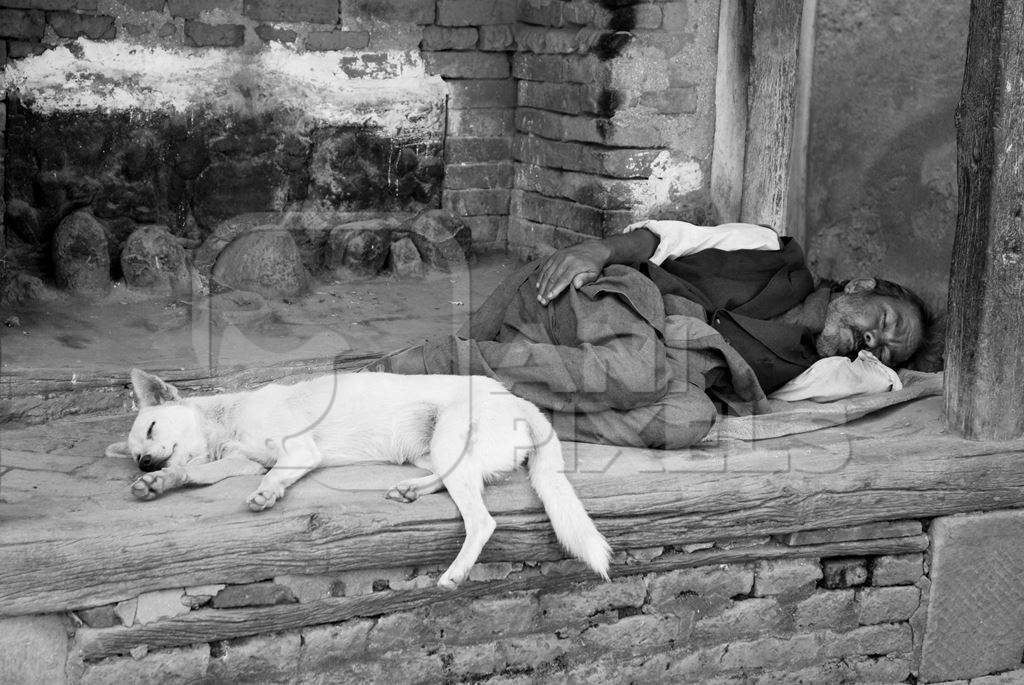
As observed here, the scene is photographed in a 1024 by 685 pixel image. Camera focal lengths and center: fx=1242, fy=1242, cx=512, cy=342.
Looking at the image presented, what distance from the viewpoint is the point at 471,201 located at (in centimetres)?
583

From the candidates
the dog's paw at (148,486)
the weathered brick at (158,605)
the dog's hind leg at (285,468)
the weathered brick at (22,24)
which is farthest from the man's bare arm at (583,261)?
the weathered brick at (22,24)

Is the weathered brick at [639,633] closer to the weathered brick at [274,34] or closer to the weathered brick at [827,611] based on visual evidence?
the weathered brick at [827,611]

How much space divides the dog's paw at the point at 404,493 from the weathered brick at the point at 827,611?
133 cm

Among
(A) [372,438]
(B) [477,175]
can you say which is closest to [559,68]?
(B) [477,175]

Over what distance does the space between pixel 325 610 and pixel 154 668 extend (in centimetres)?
44

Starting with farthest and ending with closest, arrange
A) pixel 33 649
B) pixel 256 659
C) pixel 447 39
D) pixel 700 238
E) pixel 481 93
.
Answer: pixel 481 93 → pixel 447 39 → pixel 700 238 → pixel 256 659 → pixel 33 649

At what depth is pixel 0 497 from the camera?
3225 millimetres

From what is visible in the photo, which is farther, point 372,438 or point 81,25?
point 81,25

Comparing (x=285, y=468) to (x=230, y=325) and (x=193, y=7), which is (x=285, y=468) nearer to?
(x=230, y=325)

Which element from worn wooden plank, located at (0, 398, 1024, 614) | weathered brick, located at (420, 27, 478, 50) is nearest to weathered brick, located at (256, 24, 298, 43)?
weathered brick, located at (420, 27, 478, 50)

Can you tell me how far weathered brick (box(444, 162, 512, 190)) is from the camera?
5801mm

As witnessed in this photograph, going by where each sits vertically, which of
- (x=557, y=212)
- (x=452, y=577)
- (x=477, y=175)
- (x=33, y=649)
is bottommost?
(x=33, y=649)

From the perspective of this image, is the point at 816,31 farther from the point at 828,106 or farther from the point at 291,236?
the point at 291,236

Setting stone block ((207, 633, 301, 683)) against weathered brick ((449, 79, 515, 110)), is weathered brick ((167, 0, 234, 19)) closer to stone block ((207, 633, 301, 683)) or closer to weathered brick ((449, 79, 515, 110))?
weathered brick ((449, 79, 515, 110))
